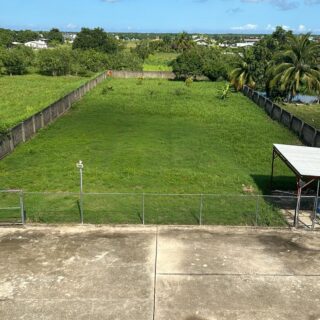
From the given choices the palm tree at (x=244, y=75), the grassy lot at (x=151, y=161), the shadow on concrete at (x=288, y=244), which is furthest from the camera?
the palm tree at (x=244, y=75)

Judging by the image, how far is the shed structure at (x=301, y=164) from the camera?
18.3 m

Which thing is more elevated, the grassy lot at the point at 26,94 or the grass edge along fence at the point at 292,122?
the grass edge along fence at the point at 292,122

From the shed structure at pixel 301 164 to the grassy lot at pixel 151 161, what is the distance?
214cm

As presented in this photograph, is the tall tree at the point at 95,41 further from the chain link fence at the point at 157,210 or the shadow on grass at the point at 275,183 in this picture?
the chain link fence at the point at 157,210

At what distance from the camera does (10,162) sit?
27.6 metres

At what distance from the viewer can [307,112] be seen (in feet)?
158

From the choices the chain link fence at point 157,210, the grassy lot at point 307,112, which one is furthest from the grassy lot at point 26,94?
the grassy lot at point 307,112

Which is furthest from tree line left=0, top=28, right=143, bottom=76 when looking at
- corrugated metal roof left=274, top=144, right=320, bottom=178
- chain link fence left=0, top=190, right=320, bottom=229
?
corrugated metal roof left=274, top=144, right=320, bottom=178

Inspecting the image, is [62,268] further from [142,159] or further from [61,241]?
[142,159]

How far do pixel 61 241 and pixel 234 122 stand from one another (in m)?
26.7

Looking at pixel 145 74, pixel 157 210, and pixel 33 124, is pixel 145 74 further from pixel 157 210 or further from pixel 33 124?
pixel 157 210

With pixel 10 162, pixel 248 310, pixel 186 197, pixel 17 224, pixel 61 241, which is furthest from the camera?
pixel 10 162

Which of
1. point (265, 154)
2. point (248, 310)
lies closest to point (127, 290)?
point (248, 310)

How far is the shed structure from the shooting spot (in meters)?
18.3
